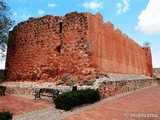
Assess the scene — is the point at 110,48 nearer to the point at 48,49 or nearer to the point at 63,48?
the point at 63,48

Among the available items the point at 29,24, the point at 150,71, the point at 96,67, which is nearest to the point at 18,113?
the point at 96,67

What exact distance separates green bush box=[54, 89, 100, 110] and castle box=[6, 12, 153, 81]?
2.80 meters

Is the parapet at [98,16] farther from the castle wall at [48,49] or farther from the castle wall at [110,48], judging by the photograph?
the castle wall at [48,49]

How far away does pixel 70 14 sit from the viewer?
13.8 meters

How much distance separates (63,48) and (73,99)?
608 centimetres

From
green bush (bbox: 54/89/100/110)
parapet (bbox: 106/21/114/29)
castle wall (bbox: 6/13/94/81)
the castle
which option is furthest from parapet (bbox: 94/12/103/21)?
green bush (bbox: 54/89/100/110)

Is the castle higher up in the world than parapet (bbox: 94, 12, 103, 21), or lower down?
lower down

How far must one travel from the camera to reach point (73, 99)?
8336 millimetres

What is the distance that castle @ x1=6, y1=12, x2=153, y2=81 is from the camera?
12.9 metres

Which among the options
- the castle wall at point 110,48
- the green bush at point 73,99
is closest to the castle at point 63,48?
the castle wall at point 110,48

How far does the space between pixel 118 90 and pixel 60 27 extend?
652 cm

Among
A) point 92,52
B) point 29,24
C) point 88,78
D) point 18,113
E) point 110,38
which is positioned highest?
point 29,24

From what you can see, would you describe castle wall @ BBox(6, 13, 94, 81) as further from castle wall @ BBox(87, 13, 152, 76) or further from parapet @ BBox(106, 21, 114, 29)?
parapet @ BBox(106, 21, 114, 29)

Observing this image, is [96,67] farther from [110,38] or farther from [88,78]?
[110,38]
